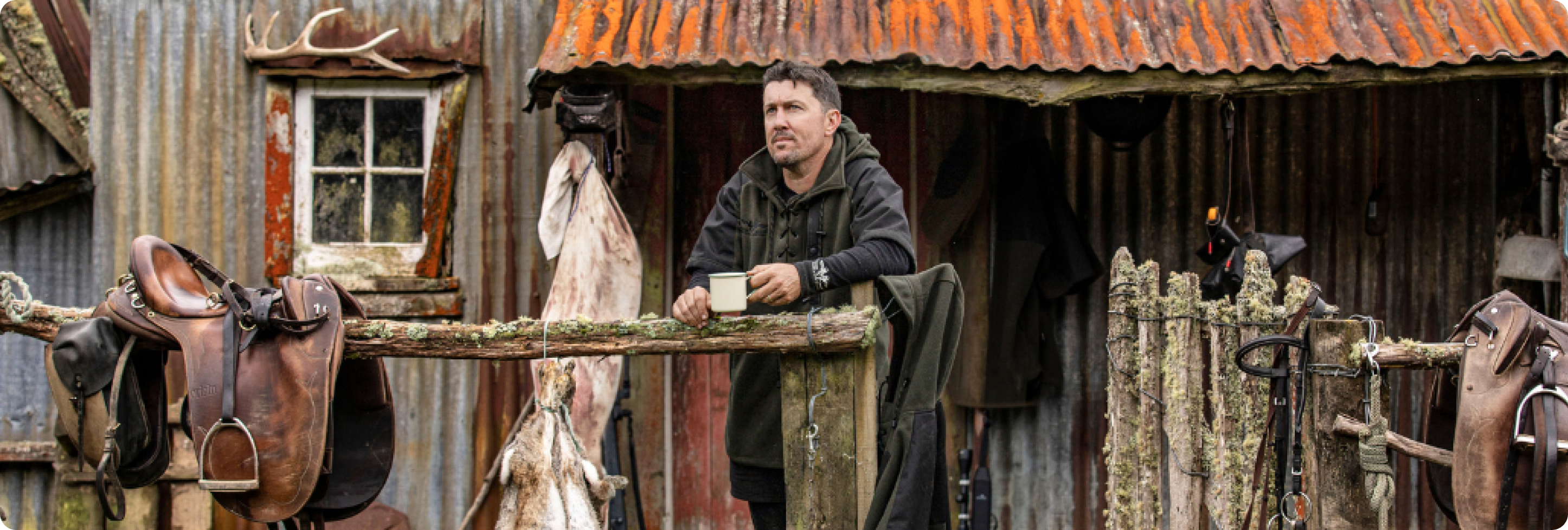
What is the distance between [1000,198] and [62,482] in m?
4.75

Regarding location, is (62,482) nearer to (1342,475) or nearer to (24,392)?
(24,392)

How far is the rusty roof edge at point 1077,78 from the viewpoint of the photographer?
4672 mm

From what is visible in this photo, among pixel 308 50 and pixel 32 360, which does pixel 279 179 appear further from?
pixel 32 360

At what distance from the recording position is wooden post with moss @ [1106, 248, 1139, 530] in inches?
175

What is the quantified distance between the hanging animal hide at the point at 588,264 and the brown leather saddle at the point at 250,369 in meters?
1.65

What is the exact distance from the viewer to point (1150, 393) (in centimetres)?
429

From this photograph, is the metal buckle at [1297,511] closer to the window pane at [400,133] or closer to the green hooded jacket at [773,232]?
the green hooded jacket at [773,232]

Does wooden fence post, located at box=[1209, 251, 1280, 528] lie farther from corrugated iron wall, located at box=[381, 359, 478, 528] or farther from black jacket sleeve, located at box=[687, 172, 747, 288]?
corrugated iron wall, located at box=[381, 359, 478, 528]

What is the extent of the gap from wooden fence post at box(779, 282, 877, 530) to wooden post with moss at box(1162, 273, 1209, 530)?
1.65 meters

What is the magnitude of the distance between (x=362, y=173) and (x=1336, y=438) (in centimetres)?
446

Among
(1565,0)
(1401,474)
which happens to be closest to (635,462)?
(1401,474)

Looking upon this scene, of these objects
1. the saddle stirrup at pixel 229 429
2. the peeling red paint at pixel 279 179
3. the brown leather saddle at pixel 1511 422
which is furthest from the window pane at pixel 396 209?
the brown leather saddle at pixel 1511 422

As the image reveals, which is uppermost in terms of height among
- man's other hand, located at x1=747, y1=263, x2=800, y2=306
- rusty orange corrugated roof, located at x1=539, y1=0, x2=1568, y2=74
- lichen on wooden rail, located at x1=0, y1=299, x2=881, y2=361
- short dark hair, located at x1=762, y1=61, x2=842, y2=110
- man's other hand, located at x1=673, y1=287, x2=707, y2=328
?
rusty orange corrugated roof, located at x1=539, y1=0, x2=1568, y2=74

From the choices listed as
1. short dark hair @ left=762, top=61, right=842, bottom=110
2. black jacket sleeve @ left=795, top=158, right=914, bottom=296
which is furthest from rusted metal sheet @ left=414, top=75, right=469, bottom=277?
black jacket sleeve @ left=795, top=158, right=914, bottom=296
